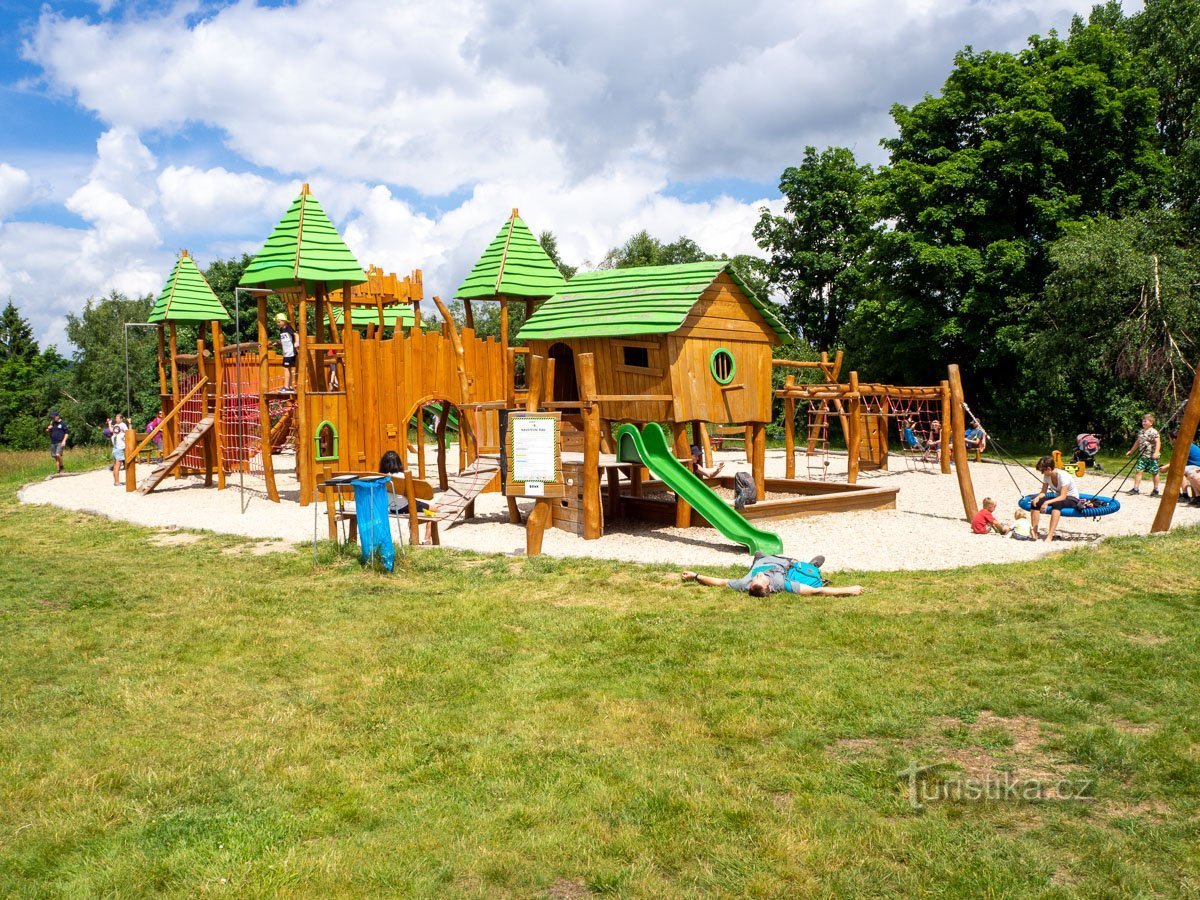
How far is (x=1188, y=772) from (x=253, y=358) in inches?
1019

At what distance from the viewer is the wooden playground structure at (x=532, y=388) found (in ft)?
49.7

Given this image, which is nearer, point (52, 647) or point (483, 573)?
point (52, 647)

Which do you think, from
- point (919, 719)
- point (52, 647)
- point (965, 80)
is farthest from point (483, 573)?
point (965, 80)

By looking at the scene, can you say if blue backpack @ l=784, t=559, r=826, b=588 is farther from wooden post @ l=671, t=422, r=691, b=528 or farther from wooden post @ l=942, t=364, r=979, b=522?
wooden post @ l=942, t=364, r=979, b=522

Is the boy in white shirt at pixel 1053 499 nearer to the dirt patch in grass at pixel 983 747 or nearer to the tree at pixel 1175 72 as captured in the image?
the dirt patch in grass at pixel 983 747

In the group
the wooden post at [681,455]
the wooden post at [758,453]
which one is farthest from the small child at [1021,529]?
the wooden post at [681,455]

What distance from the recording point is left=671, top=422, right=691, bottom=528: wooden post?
1512 cm

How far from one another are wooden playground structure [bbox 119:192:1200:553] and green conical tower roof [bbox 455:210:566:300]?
0.05m

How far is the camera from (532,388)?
47.4 ft

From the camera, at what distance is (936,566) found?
11.5 meters

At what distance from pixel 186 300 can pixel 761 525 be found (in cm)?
1659

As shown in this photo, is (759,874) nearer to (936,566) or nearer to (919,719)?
(919,719)

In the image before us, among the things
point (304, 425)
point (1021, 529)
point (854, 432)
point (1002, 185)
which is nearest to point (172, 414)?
point (304, 425)

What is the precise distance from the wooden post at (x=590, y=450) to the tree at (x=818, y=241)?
2894 cm
